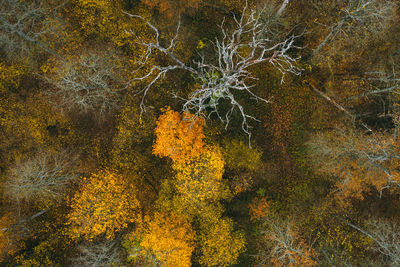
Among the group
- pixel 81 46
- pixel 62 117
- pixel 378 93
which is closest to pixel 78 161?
pixel 62 117

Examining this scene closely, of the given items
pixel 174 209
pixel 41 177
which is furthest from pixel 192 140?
pixel 41 177

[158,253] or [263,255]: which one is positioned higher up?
[158,253]

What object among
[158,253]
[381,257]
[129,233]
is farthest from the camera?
[381,257]

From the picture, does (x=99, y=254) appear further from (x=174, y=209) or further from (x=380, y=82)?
(x=380, y=82)

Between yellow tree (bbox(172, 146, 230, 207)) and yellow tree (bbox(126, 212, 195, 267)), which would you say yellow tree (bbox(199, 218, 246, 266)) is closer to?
yellow tree (bbox(126, 212, 195, 267))

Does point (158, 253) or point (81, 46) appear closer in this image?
point (158, 253)

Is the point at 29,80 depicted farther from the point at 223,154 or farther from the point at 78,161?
the point at 223,154
